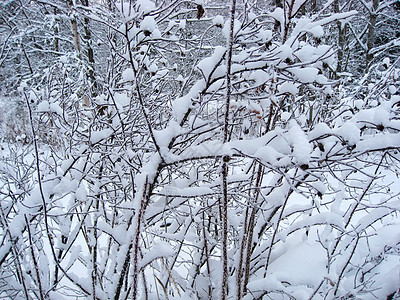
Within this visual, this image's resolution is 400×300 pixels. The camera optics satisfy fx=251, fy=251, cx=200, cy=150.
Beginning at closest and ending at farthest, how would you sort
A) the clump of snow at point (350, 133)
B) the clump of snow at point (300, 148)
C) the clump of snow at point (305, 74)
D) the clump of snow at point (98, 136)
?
the clump of snow at point (300, 148), the clump of snow at point (350, 133), the clump of snow at point (305, 74), the clump of snow at point (98, 136)

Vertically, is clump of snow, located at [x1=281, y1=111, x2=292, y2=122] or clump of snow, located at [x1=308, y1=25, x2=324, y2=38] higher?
clump of snow, located at [x1=281, y1=111, x2=292, y2=122]

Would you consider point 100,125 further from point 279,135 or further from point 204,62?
point 279,135

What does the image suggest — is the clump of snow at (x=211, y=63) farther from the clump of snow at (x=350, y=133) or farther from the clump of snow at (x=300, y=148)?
the clump of snow at (x=350, y=133)

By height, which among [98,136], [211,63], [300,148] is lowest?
[300,148]

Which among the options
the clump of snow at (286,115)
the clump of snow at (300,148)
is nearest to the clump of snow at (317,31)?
the clump of snow at (300,148)

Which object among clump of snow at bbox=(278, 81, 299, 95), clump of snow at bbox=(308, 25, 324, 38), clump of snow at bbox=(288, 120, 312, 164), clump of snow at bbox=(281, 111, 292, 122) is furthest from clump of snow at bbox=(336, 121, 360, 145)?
clump of snow at bbox=(281, 111, 292, 122)

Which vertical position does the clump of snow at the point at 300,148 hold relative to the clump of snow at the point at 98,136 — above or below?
below

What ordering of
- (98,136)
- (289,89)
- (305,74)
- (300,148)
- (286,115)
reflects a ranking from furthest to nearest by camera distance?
(286,115) → (98,136) → (289,89) → (305,74) → (300,148)

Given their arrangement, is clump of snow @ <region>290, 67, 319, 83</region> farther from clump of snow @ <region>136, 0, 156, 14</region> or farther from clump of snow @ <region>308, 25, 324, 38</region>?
clump of snow @ <region>136, 0, 156, 14</region>

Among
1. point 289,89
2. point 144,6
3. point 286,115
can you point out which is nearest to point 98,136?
point 144,6

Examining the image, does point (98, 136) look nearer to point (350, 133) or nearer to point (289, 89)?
point (289, 89)

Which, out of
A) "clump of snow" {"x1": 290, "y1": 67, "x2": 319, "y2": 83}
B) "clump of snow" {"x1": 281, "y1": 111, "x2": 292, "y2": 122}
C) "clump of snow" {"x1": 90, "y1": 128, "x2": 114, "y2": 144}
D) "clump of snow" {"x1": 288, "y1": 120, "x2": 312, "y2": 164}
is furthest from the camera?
"clump of snow" {"x1": 281, "y1": 111, "x2": 292, "y2": 122}

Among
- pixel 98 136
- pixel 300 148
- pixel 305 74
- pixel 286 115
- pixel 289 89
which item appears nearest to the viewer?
pixel 300 148

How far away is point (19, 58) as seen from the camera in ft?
36.8
